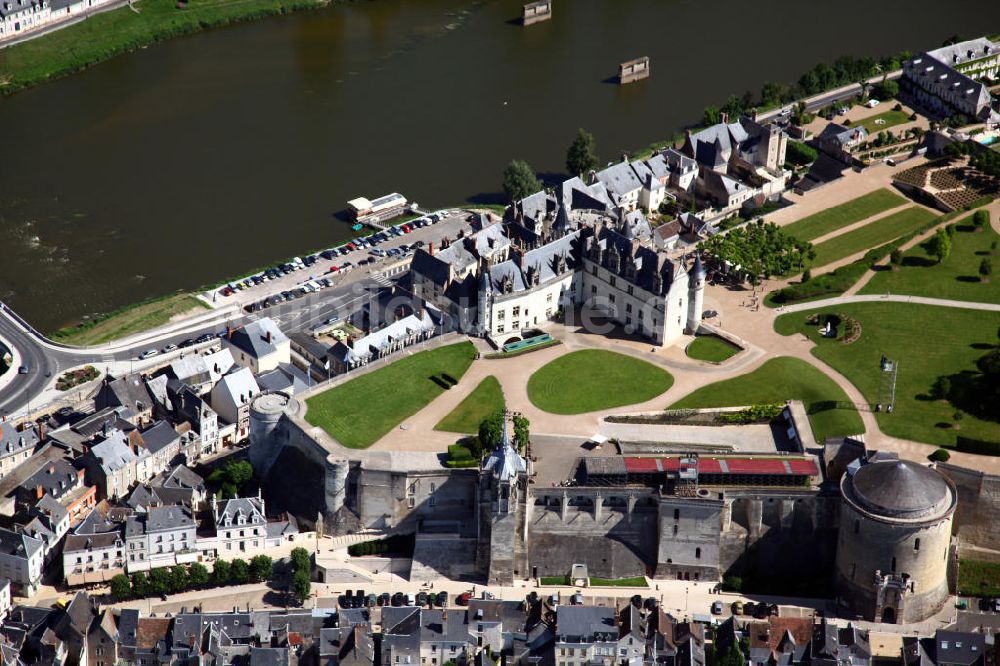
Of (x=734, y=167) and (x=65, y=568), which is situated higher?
(x=734, y=167)

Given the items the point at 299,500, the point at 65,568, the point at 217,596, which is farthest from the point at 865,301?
the point at 65,568

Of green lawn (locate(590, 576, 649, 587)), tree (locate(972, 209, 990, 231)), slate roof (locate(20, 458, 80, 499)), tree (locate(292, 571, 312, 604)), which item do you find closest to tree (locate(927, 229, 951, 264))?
tree (locate(972, 209, 990, 231))

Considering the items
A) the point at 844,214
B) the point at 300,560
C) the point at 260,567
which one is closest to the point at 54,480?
the point at 260,567

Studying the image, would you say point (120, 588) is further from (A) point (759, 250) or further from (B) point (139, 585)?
(A) point (759, 250)

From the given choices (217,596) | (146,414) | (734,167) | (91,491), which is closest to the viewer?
(217,596)

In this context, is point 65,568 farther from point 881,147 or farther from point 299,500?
point 881,147

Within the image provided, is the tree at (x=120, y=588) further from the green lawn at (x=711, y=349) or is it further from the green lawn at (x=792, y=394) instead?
the green lawn at (x=711, y=349)

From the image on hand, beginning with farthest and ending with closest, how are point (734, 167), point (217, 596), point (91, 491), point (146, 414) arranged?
point (734, 167) < point (146, 414) < point (91, 491) < point (217, 596)
